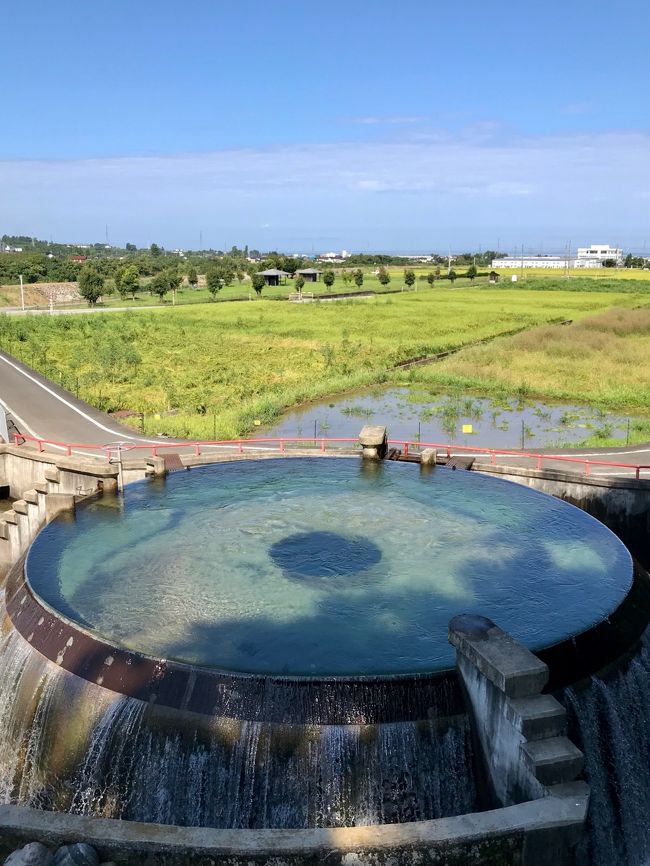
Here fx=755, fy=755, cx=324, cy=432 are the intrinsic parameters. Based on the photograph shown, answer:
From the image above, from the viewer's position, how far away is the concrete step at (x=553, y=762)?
36.9 feet

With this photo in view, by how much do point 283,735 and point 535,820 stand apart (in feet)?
14.2

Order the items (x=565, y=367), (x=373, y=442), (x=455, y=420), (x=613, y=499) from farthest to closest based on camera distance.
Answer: (x=565, y=367)
(x=455, y=420)
(x=373, y=442)
(x=613, y=499)

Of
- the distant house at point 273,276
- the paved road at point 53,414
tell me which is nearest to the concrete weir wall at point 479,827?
the paved road at point 53,414

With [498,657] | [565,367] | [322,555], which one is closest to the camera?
[498,657]

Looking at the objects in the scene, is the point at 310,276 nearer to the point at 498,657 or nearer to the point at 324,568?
the point at 324,568

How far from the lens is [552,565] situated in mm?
19188

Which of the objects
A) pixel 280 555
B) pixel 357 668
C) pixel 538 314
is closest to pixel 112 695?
pixel 357 668

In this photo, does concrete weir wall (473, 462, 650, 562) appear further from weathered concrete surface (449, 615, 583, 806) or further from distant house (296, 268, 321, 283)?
distant house (296, 268, 321, 283)

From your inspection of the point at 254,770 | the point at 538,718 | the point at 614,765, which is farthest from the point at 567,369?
the point at 254,770

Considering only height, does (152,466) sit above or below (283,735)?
above

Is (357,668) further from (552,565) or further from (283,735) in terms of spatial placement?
(552,565)

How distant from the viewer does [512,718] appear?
39.1 feet

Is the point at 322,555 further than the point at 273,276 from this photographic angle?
No

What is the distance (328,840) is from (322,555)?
9.67 metres
